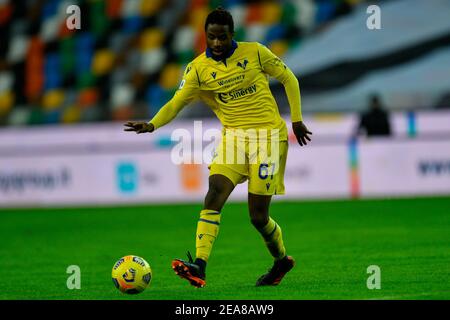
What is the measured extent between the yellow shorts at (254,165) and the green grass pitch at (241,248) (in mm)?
772

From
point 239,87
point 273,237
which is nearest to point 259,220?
point 273,237

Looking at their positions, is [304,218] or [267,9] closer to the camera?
[304,218]

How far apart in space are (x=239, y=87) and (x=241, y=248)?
141 inches

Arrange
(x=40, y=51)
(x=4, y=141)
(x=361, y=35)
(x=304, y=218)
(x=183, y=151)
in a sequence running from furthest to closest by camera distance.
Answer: (x=40, y=51) < (x=361, y=35) < (x=4, y=141) < (x=183, y=151) < (x=304, y=218)

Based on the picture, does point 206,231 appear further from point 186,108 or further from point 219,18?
point 186,108

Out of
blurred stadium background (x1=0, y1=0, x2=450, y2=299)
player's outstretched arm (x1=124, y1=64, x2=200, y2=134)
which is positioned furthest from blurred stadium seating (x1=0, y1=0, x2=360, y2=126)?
player's outstretched arm (x1=124, y1=64, x2=200, y2=134)

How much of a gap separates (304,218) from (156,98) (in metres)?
7.20

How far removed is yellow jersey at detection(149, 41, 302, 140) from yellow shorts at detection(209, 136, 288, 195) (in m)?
0.16

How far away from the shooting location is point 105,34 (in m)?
21.6

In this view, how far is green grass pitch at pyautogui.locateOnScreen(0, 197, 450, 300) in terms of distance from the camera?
754 cm

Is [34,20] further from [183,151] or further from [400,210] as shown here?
[400,210]

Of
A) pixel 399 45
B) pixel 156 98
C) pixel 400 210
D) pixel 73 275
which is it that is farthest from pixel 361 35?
pixel 73 275

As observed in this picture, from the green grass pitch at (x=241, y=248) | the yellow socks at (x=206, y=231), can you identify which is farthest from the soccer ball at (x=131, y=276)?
the yellow socks at (x=206, y=231)

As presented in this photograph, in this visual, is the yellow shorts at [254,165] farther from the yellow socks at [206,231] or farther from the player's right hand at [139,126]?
the player's right hand at [139,126]
